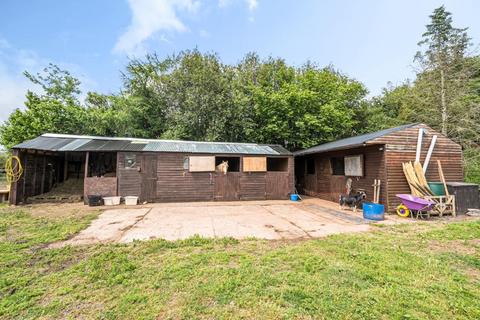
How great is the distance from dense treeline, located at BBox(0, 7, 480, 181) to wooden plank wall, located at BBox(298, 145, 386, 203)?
4215 millimetres

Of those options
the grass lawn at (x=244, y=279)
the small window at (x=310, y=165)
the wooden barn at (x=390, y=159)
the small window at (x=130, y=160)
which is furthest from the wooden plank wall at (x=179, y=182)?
the small window at (x=310, y=165)

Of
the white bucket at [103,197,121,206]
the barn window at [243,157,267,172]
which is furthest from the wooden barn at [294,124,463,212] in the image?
the white bucket at [103,197,121,206]

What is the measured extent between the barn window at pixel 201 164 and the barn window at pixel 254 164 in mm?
1672

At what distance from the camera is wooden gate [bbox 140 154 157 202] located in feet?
30.9

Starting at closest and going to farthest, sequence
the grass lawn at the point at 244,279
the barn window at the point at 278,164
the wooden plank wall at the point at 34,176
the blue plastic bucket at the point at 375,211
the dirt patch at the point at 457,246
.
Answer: the grass lawn at the point at 244,279 < the dirt patch at the point at 457,246 < the blue plastic bucket at the point at 375,211 < the wooden plank wall at the point at 34,176 < the barn window at the point at 278,164

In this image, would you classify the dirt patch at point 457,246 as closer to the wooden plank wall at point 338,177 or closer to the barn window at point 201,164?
the wooden plank wall at point 338,177

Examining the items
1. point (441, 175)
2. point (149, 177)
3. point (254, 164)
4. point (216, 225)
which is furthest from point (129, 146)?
point (441, 175)

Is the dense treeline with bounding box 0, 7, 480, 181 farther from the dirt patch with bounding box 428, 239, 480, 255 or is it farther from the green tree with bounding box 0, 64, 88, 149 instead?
the dirt patch with bounding box 428, 239, 480, 255

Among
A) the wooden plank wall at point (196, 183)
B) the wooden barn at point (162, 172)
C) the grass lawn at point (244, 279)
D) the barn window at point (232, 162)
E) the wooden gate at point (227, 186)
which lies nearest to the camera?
the grass lawn at point (244, 279)

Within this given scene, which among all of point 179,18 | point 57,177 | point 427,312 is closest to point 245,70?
point 179,18

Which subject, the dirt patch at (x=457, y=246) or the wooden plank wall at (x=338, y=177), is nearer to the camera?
the dirt patch at (x=457, y=246)

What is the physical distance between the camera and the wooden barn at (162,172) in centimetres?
915

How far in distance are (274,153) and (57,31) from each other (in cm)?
1325

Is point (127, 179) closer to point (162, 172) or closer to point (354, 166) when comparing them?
point (162, 172)
